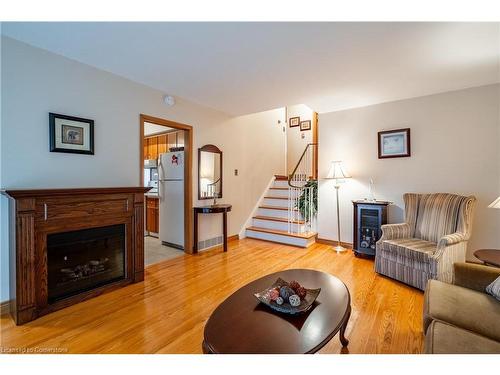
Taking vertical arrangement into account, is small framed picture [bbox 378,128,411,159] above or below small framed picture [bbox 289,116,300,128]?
below

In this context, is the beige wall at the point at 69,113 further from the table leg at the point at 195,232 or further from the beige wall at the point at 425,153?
the beige wall at the point at 425,153

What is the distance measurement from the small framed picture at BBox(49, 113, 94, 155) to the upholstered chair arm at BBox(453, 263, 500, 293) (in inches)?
141

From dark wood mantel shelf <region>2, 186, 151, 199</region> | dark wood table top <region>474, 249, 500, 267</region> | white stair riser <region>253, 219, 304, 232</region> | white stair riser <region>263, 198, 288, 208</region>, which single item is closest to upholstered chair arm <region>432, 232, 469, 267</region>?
dark wood table top <region>474, 249, 500, 267</region>

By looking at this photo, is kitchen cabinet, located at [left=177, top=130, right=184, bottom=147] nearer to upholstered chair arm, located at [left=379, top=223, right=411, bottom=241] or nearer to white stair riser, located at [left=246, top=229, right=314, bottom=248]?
white stair riser, located at [left=246, top=229, right=314, bottom=248]

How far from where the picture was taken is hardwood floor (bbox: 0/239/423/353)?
1.68 m

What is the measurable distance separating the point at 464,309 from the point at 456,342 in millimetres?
426

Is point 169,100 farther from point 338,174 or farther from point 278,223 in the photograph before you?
point 278,223

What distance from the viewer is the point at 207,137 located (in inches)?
157

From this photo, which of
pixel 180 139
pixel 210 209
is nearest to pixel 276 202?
pixel 210 209

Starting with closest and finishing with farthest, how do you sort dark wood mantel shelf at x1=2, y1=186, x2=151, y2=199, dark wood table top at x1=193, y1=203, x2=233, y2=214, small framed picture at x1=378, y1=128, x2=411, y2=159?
dark wood mantel shelf at x1=2, y1=186, x2=151, y2=199 → small framed picture at x1=378, y1=128, x2=411, y2=159 → dark wood table top at x1=193, y1=203, x2=233, y2=214

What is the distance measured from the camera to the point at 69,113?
2426 mm

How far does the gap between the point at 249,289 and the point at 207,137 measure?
289cm

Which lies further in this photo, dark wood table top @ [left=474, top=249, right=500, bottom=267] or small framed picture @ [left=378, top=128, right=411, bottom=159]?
small framed picture @ [left=378, top=128, right=411, bottom=159]
